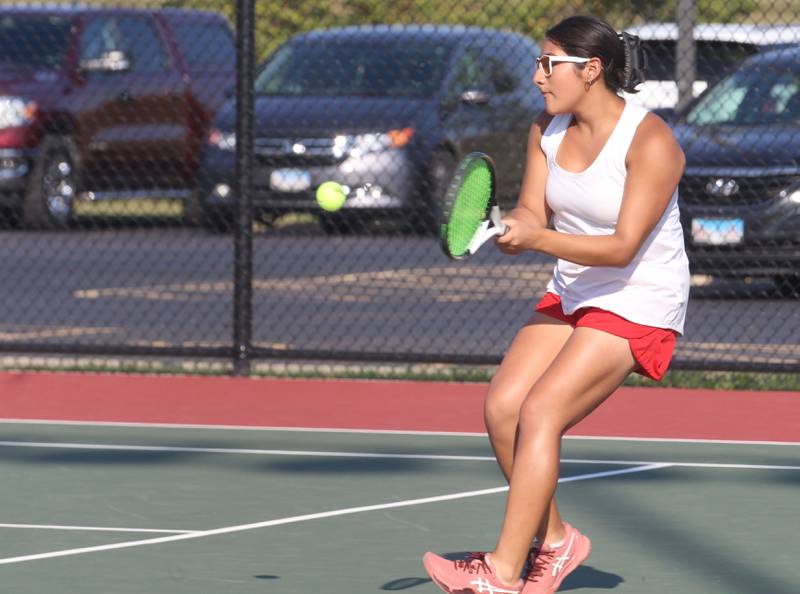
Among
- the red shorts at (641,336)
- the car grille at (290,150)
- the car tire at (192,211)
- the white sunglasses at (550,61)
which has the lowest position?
the car tire at (192,211)

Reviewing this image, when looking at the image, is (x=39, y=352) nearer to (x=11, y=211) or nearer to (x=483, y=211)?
(x=483, y=211)

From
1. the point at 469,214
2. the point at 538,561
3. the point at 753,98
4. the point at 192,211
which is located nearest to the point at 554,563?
the point at 538,561

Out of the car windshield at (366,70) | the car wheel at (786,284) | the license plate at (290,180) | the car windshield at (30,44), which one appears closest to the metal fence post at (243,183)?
the car wheel at (786,284)

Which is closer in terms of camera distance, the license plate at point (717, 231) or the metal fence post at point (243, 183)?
the metal fence post at point (243, 183)

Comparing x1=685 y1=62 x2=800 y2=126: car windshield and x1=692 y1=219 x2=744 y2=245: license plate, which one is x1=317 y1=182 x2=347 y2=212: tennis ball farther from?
x1=685 y1=62 x2=800 y2=126: car windshield

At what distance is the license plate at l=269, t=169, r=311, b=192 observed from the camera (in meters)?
15.6

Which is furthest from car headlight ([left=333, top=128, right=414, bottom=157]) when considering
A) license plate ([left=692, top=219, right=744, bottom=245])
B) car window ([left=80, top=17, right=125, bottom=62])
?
license plate ([left=692, top=219, right=744, bottom=245])

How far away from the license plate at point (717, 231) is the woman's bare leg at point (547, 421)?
7345 millimetres

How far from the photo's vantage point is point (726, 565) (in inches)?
255

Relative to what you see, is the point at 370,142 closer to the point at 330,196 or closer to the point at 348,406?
the point at 348,406

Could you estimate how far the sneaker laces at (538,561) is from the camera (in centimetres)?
584

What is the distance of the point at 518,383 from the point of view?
585 centimetres

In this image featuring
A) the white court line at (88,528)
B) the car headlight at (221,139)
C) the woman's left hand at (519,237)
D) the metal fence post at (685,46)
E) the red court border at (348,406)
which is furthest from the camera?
the car headlight at (221,139)

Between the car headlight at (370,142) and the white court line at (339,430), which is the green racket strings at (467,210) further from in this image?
the car headlight at (370,142)
